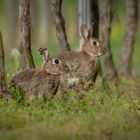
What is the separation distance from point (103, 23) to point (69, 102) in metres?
5.50

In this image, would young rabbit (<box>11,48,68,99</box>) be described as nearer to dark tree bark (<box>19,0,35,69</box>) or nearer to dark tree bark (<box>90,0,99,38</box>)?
dark tree bark (<box>19,0,35,69</box>)

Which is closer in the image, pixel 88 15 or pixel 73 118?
pixel 73 118

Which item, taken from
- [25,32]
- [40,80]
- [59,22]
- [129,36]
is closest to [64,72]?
[40,80]

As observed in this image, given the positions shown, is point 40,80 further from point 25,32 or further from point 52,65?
point 25,32

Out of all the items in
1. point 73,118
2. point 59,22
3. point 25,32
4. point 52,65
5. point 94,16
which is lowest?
point 94,16

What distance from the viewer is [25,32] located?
14703mm

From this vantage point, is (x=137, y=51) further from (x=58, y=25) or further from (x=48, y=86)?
(x=48, y=86)

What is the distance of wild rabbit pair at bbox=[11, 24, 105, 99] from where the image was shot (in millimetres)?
13297

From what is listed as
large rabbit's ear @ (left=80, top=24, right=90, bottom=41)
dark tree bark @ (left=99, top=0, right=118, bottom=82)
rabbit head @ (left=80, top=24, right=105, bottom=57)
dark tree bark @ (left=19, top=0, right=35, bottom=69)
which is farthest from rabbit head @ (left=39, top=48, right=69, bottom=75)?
dark tree bark @ (left=99, top=0, right=118, bottom=82)

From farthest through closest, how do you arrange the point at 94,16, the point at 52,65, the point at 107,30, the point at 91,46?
the point at 107,30
the point at 94,16
the point at 91,46
the point at 52,65

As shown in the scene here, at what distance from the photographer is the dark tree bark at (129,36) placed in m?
20.2

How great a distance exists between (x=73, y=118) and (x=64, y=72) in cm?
243

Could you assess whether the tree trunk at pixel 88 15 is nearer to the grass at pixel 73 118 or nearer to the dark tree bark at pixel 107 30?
the dark tree bark at pixel 107 30

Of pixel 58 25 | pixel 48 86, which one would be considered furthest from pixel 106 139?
pixel 58 25
